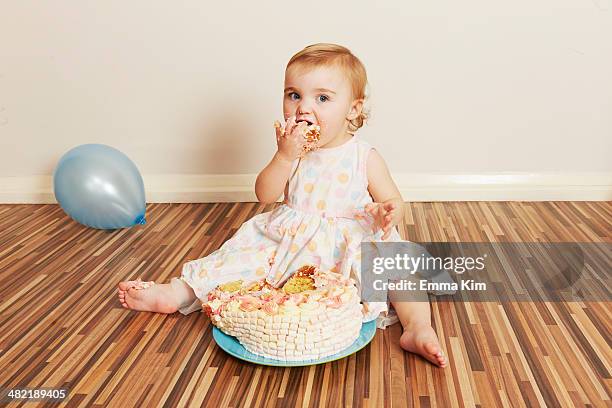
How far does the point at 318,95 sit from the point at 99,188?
0.86m

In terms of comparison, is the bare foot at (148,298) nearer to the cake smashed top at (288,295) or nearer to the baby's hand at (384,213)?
the cake smashed top at (288,295)

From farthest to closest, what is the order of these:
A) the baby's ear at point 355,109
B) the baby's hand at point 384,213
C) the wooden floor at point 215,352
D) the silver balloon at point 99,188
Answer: the silver balloon at point 99,188 < the baby's ear at point 355,109 < the baby's hand at point 384,213 < the wooden floor at point 215,352

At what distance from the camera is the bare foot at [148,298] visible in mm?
1722

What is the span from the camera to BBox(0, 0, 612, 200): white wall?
247 centimetres

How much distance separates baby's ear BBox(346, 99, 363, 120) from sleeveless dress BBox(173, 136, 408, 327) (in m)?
0.07

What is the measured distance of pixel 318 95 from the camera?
67.8 inches

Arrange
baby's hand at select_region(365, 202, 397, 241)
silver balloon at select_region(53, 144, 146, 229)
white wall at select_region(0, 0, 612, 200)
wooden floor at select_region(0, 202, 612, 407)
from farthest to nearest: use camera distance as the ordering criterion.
→ white wall at select_region(0, 0, 612, 200) → silver balloon at select_region(53, 144, 146, 229) → baby's hand at select_region(365, 202, 397, 241) → wooden floor at select_region(0, 202, 612, 407)

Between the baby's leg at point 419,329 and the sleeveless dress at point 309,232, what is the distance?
0.12 meters

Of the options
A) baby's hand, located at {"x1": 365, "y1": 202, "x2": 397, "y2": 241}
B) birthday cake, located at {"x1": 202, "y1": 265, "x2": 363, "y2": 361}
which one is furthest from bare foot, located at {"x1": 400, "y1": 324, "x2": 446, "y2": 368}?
baby's hand, located at {"x1": 365, "y1": 202, "x2": 397, "y2": 241}

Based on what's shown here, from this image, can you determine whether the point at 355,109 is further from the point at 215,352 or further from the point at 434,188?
the point at 434,188

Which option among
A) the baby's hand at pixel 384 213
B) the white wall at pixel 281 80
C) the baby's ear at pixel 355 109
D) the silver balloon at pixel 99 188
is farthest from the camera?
the white wall at pixel 281 80

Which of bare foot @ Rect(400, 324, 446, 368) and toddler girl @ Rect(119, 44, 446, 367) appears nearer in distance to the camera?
bare foot @ Rect(400, 324, 446, 368)

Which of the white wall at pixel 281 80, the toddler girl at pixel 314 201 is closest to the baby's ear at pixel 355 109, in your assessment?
the toddler girl at pixel 314 201

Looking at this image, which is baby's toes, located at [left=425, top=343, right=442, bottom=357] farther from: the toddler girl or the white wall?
the white wall
